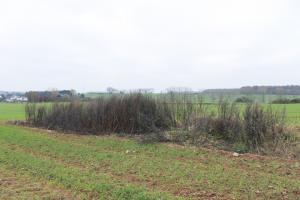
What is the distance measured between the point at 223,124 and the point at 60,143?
233 inches

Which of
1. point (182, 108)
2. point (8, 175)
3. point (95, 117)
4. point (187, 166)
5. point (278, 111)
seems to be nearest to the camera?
point (8, 175)

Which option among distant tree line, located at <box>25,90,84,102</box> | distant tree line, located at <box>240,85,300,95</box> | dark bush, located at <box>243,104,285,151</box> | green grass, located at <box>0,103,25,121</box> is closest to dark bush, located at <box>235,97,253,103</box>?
dark bush, located at <box>243,104,285,151</box>

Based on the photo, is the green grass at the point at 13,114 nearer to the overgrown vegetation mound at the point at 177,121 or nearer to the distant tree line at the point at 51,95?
the distant tree line at the point at 51,95

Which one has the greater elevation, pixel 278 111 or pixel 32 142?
pixel 278 111

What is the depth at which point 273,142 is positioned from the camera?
11.9m

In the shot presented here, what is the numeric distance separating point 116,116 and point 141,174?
8.92 metres

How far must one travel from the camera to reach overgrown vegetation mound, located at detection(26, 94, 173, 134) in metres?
16.2

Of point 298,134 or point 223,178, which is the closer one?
point 223,178

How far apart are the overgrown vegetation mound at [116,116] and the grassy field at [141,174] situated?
354 centimetres

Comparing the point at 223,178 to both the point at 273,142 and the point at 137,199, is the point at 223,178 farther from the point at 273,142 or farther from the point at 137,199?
the point at 273,142

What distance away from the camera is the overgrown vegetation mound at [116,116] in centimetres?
1623

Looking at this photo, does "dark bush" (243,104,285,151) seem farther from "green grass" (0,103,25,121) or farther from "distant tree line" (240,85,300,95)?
"green grass" (0,103,25,121)

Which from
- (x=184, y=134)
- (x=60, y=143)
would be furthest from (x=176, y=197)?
(x=60, y=143)

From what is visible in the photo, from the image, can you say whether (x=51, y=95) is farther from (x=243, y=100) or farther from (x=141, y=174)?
(x=141, y=174)
